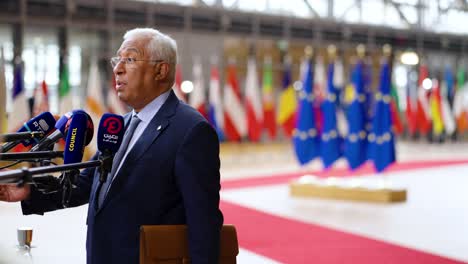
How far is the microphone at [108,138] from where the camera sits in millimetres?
2357

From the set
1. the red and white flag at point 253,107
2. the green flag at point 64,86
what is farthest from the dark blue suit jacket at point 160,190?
the red and white flag at point 253,107

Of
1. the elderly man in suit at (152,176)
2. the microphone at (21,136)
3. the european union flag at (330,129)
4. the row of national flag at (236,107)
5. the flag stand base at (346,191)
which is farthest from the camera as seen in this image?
the row of national flag at (236,107)

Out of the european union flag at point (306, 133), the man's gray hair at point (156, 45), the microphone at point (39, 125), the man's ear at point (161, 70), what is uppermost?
the man's gray hair at point (156, 45)

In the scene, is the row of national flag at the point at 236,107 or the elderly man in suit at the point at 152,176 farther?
the row of national flag at the point at 236,107

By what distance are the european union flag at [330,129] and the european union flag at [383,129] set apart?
0.98 metres

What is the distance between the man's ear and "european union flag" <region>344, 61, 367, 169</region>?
922 cm

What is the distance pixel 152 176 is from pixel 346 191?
8904 millimetres

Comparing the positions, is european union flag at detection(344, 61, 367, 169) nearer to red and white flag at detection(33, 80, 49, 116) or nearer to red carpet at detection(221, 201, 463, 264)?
red carpet at detection(221, 201, 463, 264)

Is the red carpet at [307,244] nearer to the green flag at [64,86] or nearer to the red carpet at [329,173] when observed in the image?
the red carpet at [329,173]

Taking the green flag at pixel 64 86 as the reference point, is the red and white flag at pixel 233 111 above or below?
below

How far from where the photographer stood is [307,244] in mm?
7113

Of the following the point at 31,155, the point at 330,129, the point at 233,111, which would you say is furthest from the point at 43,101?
the point at 31,155

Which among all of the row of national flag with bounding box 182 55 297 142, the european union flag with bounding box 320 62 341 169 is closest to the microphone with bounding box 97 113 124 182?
the european union flag with bounding box 320 62 341 169

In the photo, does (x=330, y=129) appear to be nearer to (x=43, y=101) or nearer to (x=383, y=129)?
(x=383, y=129)
